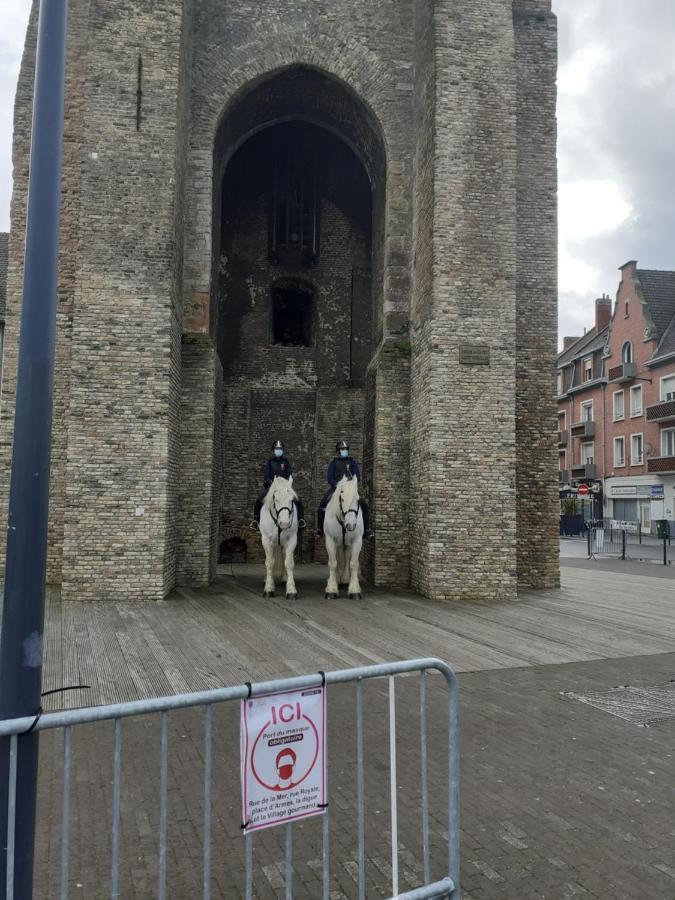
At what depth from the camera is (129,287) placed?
1248 centimetres

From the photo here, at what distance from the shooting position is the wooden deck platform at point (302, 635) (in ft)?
23.3

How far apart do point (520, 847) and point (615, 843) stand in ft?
1.71

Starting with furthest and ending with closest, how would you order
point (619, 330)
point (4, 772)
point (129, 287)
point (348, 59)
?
point (619, 330)
point (348, 59)
point (129, 287)
point (4, 772)

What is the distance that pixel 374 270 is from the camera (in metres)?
16.8

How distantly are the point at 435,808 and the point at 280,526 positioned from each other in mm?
8539

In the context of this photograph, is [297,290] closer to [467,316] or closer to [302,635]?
[467,316]

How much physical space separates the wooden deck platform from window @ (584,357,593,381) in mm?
34919

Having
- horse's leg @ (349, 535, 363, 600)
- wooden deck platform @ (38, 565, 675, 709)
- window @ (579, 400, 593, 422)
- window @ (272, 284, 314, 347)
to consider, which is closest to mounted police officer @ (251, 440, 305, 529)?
horse's leg @ (349, 535, 363, 600)

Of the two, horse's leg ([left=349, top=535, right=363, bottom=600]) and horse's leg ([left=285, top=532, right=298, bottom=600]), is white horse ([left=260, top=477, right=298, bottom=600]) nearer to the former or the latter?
horse's leg ([left=285, top=532, right=298, bottom=600])

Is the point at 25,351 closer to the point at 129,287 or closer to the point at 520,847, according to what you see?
the point at 520,847

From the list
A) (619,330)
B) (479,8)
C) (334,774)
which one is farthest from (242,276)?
(619,330)

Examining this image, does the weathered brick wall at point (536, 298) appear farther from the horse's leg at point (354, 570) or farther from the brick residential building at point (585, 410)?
the brick residential building at point (585, 410)

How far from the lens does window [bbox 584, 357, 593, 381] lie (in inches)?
1802

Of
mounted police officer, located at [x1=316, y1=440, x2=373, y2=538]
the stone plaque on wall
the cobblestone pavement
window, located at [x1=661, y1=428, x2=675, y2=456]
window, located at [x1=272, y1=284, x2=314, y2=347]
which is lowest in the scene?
the cobblestone pavement
